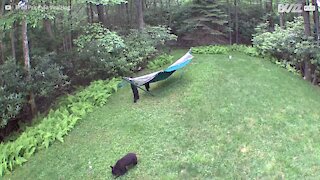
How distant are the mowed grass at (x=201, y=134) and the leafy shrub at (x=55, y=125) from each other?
191 mm

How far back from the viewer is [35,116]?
891 centimetres

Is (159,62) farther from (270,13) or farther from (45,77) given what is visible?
(270,13)

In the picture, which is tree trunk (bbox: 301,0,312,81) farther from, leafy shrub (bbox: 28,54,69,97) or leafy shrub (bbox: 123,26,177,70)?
leafy shrub (bbox: 28,54,69,97)

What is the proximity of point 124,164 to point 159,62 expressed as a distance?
6169 mm

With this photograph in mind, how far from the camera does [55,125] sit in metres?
7.67

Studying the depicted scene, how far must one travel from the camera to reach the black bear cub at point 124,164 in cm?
544

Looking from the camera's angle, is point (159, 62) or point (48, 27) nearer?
point (159, 62)

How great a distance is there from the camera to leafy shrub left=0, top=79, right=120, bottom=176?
6.79 meters

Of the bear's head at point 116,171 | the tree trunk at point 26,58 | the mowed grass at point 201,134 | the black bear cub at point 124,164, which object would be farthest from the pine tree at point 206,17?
the bear's head at point 116,171

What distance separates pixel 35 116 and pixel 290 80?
6.61 meters

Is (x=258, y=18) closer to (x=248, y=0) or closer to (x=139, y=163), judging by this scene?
(x=248, y=0)

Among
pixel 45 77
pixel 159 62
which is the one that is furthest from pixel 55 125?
pixel 159 62

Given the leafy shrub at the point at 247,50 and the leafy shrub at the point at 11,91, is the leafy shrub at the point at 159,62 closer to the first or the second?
the leafy shrub at the point at 247,50

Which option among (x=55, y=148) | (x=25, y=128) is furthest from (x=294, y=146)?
(x=25, y=128)
